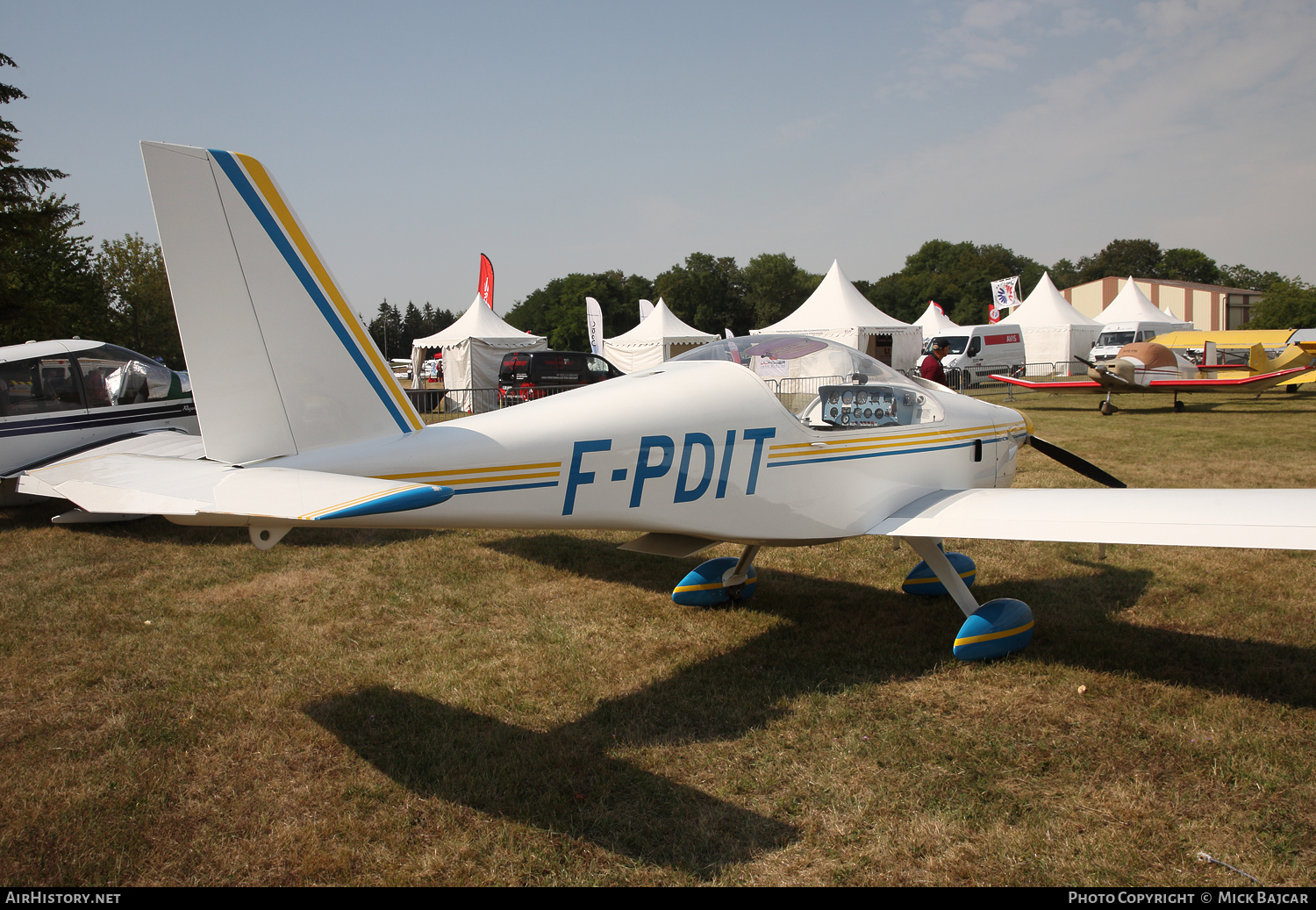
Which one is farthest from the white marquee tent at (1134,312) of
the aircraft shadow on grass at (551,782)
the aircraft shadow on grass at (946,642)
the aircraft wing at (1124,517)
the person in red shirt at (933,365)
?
the aircraft shadow on grass at (551,782)

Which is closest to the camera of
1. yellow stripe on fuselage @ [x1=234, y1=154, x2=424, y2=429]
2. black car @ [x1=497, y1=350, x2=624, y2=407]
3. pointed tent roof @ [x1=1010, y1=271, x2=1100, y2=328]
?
yellow stripe on fuselage @ [x1=234, y1=154, x2=424, y2=429]

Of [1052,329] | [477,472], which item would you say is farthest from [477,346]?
[1052,329]

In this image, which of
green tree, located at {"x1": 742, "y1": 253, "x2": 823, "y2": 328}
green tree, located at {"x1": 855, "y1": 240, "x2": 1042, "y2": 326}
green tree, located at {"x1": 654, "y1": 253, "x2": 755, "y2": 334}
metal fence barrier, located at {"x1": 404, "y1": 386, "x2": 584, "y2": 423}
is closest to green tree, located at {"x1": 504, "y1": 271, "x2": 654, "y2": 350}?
green tree, located at {"x1": 654, "y1": 253, "x2": 755, "y2": 334}

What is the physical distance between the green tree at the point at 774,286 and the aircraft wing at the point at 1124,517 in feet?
262

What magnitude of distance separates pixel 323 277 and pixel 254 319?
35 centimetres

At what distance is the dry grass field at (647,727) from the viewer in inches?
106

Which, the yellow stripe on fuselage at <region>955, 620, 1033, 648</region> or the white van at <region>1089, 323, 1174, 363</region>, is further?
the white van at <region>1089, 323, 1174, 363</region>

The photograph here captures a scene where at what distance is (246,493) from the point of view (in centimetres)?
270

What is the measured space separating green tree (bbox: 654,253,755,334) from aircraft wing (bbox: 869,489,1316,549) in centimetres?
8113

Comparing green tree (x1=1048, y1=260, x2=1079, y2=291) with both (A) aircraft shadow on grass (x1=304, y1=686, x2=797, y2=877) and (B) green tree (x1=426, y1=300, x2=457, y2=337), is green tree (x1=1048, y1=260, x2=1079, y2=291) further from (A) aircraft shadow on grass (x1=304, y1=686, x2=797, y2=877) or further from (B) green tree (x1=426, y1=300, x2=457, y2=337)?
(A) aircraft shadow on grass (x1=304, y1=686, x2=797, y2=877)

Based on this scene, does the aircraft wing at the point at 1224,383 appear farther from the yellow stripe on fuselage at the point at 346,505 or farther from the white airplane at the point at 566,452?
the yellow stripe on fuselage at the point at 346,505

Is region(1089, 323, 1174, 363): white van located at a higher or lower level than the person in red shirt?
lower

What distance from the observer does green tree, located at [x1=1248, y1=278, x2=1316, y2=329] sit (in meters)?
47.8
